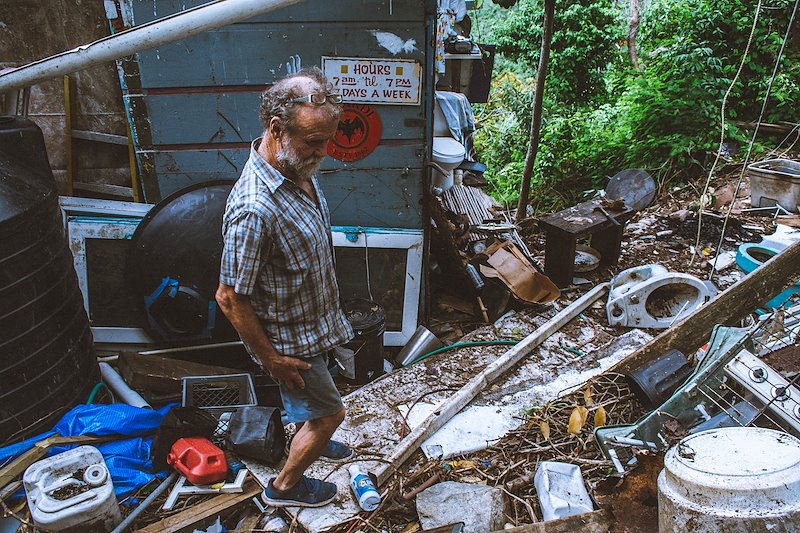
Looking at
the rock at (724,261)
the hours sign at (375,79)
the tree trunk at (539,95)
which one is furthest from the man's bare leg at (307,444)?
the tree trunk at (539,95)

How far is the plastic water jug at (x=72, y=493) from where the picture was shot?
2635mm

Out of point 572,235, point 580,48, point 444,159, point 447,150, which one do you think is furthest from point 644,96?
point 444,159

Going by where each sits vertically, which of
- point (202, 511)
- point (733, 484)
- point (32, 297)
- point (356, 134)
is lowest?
point (202, 511)

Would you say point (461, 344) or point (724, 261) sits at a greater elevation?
point (724, 261)

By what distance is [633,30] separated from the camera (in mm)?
13602

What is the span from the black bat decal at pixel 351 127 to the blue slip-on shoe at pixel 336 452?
236 centimetres

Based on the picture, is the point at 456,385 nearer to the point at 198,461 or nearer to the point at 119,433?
the point at 198,461

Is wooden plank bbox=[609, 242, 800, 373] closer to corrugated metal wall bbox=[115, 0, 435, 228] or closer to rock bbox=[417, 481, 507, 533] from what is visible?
rock bbox=[417, 481, 507, 533]

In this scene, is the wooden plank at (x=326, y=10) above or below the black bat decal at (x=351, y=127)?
above

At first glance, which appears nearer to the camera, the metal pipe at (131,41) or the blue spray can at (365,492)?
the blue spray can at (365,492)

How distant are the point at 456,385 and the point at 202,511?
1939mm

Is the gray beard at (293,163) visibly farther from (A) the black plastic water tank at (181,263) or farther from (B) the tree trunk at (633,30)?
(B) the tree trunk at (633,30)

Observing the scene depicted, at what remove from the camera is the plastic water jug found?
8.64ft

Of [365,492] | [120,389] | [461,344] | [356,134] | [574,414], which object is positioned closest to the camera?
[365,492]
